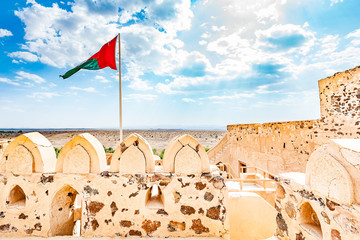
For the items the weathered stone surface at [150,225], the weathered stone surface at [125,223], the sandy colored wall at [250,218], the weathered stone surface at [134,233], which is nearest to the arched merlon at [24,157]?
the weathered stone surface at [125,223]

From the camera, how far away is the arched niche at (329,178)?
4.47 feet

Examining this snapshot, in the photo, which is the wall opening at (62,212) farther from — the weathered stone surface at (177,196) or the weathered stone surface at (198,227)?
the weathered stone surface at (198,227)

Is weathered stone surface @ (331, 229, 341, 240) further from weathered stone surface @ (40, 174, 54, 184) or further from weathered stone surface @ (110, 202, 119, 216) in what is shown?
weathered stone surface @ (40, 174, 54, 184)

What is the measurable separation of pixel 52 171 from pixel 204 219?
2.10 metres

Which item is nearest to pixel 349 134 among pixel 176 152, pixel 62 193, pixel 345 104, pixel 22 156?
pixel 345 104

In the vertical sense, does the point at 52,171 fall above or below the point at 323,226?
above

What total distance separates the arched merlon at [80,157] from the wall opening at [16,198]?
723 mm

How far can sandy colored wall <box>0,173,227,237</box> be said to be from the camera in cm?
242

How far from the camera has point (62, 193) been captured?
262 cm

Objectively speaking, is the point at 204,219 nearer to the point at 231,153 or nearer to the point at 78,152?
the point at 78,152

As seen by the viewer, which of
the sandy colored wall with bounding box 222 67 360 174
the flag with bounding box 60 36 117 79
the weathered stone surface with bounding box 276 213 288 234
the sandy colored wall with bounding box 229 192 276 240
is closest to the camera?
the weathered stone surface with bounding box 276 213 288 234

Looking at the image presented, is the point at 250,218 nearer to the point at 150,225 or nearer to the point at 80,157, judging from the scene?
the point at 150,225

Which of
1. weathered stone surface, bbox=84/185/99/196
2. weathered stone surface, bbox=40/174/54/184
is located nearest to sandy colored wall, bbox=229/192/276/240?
weathered stone surface, bbox=84/185/99/196

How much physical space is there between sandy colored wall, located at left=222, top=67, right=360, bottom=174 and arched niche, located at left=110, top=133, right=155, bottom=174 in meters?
6.13
